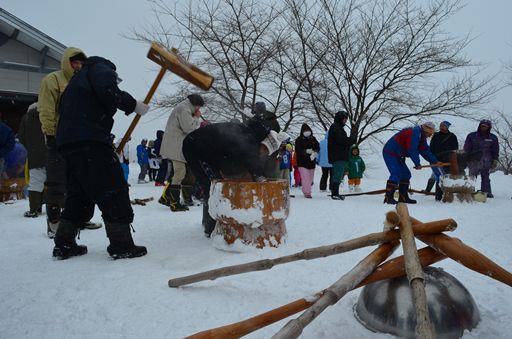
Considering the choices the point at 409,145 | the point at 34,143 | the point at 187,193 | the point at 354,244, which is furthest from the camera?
the point at 409,145

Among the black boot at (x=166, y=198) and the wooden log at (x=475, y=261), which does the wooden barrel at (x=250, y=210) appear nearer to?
the wooden log at (x=475, y=261)

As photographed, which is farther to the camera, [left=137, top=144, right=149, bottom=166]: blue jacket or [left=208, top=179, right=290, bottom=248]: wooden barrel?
[left=137, top=144, right=149, bottom=166]: blue jacket

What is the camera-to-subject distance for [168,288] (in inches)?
89.1

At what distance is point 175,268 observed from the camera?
2.69 metres

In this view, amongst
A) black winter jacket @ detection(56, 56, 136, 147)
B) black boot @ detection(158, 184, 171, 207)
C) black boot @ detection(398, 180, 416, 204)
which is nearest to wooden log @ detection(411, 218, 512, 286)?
black winter jacket @ detection(56, 56, 136, 147)

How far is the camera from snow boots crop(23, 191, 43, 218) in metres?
4.87

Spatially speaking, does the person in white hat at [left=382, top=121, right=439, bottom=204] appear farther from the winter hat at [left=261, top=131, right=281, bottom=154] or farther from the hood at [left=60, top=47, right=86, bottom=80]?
the hood at [left=60, top=47, right=86, bottom=80]

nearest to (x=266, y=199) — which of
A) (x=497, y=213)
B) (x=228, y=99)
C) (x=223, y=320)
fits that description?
(x=223, y=320)

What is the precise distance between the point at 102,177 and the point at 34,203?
→ 2932 mm

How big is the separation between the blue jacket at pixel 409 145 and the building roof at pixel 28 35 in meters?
9.87

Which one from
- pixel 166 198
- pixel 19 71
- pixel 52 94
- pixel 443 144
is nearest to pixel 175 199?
pixel 166 198

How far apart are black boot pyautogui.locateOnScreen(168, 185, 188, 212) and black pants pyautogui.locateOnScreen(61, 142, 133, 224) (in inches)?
104

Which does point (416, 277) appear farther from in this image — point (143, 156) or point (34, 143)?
point (143, 156)

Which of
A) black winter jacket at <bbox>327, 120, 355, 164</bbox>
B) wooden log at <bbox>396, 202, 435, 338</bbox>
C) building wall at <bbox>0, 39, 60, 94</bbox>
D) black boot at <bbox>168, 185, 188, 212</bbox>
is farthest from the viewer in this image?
building wall at <bbox>0, 39, 60, 94</bbox>
